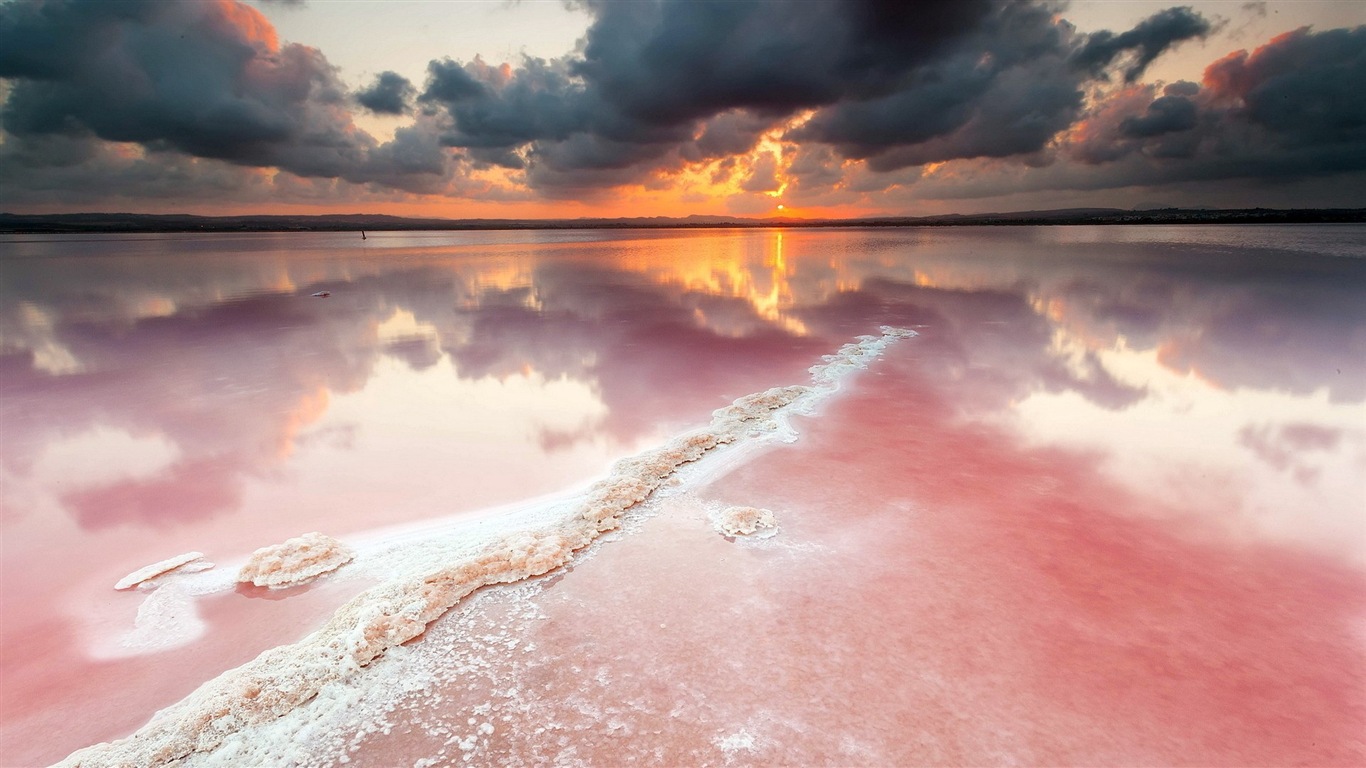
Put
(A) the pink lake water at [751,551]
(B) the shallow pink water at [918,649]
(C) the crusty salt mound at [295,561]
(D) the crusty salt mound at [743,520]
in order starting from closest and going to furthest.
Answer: (B) the shallow pink water at [918,649]
(A) the pink lake water at [751,551]
(C) the crusty salt mound at [295,561]
(D) the crusty salt mound at [743,520]

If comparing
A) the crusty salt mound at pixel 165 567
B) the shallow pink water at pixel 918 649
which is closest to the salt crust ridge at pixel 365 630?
the shallow pink water at pixel 918 649

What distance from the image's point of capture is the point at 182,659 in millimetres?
3818

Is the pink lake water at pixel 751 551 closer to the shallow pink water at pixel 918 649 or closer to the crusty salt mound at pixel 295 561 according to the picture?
the shallow pink water at pixel 918 649

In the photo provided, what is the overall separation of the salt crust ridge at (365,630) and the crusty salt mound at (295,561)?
687 mm

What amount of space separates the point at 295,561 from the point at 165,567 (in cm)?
113

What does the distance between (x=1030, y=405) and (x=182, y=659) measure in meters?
10.0

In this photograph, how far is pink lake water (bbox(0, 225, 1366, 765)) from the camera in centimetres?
322

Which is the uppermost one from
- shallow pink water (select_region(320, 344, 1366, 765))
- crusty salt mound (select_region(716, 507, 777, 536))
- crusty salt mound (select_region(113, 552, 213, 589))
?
crusty salt mound (select_region(113, 552, 213, 589))

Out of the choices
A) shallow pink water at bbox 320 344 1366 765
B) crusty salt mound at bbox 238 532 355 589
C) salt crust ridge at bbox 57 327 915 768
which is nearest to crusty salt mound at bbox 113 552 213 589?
crusty salt mound at bbox 238 532 355 589

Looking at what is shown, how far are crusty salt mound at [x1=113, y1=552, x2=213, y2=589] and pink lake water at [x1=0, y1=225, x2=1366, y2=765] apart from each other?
0.40 ft

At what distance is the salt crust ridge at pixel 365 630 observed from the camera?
3.15 m

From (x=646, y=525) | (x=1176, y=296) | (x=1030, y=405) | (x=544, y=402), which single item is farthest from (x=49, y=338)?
(x=1176, y=296)

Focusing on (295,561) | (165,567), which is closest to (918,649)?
(295,561)

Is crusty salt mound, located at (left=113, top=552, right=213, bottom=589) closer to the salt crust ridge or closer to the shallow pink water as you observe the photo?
the salt crust ridge
